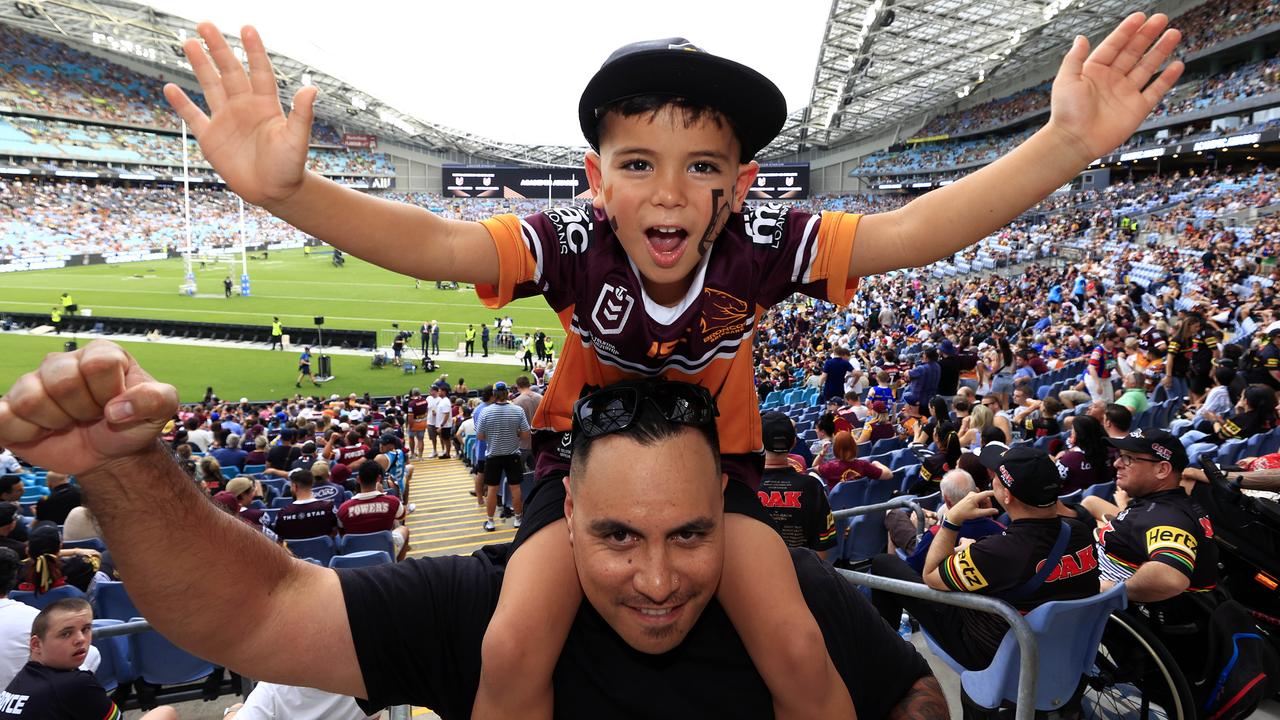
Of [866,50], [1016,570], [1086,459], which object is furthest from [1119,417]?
[866,50]

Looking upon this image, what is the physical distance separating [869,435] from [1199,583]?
21.1 ft

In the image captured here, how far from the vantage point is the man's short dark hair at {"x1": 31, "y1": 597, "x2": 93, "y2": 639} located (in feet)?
11.2

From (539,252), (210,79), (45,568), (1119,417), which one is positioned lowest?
(45,568)

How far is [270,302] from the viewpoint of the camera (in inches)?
1746

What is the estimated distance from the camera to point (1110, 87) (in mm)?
2193

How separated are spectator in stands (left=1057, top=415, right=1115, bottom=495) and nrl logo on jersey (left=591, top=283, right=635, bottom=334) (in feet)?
19.8

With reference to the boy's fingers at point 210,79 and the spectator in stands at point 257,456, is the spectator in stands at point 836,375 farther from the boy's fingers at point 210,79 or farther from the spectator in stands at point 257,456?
the boy's fingers at point 210,79

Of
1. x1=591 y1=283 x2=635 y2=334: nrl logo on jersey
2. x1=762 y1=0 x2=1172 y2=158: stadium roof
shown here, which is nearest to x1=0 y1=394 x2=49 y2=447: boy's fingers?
x1=591 y1=283 x2=635 y2=334: nrl logo on jersey

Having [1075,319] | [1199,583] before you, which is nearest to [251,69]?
[1199,583]

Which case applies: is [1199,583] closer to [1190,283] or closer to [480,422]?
[480,422]

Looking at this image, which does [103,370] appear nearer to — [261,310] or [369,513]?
[369,513]

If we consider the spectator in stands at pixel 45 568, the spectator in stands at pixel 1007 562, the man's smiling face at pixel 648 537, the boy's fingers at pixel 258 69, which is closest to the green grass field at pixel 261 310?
the spectator in stands at pixel 45 568

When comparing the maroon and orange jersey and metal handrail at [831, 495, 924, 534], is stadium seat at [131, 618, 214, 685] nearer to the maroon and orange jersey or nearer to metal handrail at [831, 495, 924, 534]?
the maroon and orange jersey

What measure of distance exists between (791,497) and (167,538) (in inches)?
177
